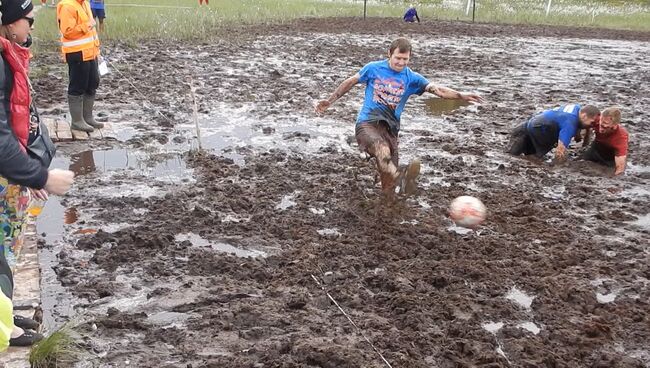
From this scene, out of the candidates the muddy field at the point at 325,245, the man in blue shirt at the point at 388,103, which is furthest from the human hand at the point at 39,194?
the man in blue shirt at the point at 388,103

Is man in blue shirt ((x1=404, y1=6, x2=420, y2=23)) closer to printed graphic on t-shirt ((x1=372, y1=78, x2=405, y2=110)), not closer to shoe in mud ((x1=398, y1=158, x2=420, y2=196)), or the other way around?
printed graphic on t-shirt ((x1=372, y1=78, x2=405, y2=110))

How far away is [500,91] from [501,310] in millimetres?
9309

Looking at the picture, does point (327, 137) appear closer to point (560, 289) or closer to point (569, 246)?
point (569, 246)

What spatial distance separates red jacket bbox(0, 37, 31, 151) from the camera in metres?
3.31

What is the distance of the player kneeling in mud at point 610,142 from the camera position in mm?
8344

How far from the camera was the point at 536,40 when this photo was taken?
2262 centimetres

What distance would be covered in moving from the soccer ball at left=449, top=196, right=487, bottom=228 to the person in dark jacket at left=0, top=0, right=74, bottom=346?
13.2 feet

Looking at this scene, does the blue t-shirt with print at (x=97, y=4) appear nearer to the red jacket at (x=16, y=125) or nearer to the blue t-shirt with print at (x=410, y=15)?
the blue t-shirt with print at (x=410, y=15)

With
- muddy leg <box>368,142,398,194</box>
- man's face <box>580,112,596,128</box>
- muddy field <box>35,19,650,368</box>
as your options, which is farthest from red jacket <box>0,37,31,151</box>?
man's face <box>580,112,596,128</box>

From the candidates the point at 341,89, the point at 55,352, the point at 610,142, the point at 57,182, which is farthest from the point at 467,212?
the point at 57,182

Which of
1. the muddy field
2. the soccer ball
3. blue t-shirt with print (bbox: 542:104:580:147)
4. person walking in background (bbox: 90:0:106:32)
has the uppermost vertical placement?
person walking in background (bbox: 90:0:106:32)

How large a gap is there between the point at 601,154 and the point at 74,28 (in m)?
7.20

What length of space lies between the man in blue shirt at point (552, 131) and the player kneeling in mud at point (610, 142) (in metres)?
0.19

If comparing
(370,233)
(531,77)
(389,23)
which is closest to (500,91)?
(531,77)
